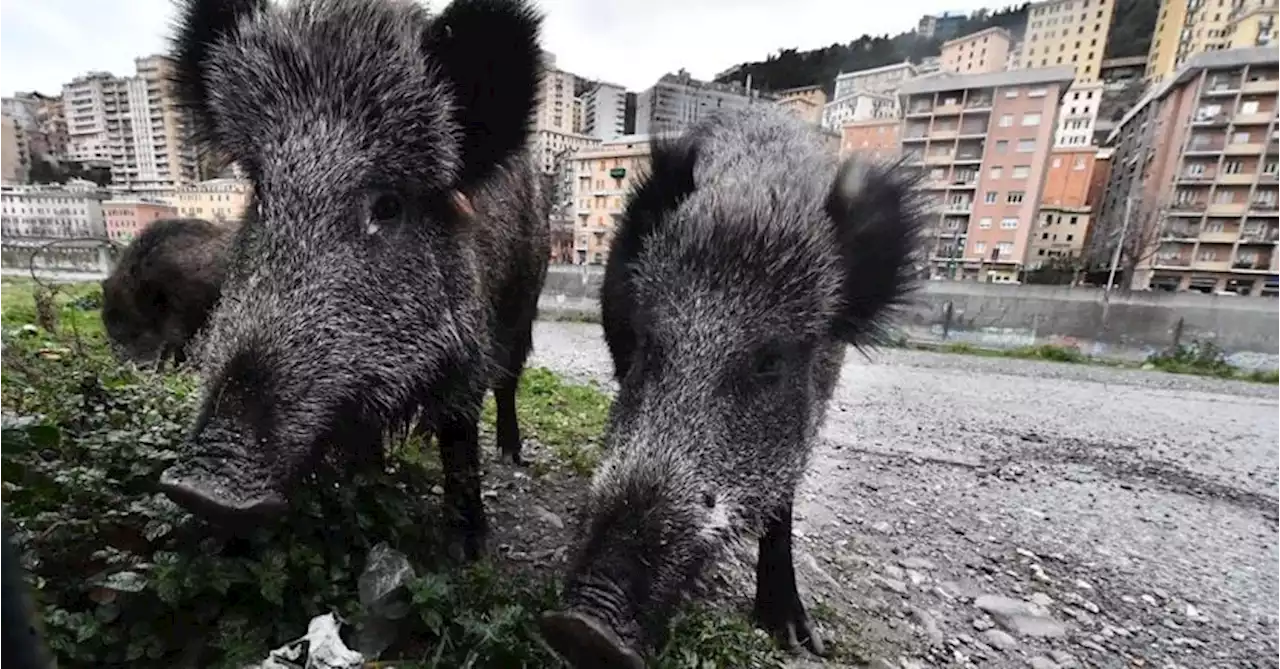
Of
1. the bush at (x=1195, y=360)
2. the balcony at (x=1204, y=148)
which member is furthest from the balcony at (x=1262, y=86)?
the bush at (x=1195, y=360)

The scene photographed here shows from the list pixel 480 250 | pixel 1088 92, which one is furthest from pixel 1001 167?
pixel 480 250

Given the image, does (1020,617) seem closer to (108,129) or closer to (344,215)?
(344,215)

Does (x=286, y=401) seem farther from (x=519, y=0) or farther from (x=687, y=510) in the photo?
(x=519, y=0)

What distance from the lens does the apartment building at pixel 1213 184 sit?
3347 cm

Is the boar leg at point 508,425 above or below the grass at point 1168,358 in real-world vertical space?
above

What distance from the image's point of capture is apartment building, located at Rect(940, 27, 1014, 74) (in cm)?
4928

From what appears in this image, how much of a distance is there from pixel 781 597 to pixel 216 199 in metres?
4.59

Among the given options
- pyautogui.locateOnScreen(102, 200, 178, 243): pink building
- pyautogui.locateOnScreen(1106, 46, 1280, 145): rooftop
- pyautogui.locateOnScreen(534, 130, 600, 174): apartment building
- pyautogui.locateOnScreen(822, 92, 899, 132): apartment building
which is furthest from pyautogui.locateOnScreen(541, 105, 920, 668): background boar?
pyautogui.locateOnScreen(1106, 46, 1280, 145): rooftop

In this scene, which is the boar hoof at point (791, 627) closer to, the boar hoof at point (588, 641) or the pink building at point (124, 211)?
the boar hoof at point (588, 641)

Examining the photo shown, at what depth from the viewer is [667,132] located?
2.65 m

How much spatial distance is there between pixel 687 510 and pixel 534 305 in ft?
8.42

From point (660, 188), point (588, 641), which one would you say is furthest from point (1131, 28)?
point (588, 641)

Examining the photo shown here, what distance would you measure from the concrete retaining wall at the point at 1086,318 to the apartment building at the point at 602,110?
13.5 feet

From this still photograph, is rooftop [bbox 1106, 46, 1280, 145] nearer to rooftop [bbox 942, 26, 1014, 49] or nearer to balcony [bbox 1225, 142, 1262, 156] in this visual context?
balcony [bbox 1225, 142, 1262, 156]
